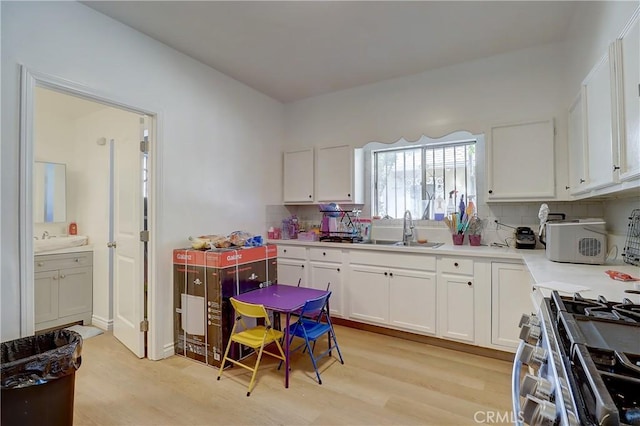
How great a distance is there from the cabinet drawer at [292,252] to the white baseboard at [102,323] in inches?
77.4

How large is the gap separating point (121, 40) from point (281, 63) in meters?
1.34

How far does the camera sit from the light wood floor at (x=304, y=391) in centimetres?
185

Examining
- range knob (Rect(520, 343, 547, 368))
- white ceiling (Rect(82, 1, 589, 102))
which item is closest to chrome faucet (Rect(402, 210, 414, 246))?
white ceiling (Rect(82, 1, 589, 102))

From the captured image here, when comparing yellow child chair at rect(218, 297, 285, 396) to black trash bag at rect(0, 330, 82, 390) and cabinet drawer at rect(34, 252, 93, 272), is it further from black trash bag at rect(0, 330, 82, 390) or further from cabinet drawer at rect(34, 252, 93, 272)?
cabinet drawer at rect(34, 252, 93, 272)

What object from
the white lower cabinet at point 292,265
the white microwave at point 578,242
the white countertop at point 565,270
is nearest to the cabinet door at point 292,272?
the white lower cabinet at point 292,265

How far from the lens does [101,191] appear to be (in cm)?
341

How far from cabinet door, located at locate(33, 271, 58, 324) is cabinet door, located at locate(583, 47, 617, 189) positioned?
468cm

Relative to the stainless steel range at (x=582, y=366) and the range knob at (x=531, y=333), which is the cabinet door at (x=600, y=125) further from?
the range knob at (x=531, y=333)

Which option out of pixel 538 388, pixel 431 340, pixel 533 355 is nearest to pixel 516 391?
pixel 533 355

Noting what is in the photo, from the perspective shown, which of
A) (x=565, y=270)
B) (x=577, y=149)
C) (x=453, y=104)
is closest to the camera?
(x=565, y=270)

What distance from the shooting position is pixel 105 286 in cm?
332

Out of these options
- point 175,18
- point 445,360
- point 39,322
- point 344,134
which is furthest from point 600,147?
point 39,322

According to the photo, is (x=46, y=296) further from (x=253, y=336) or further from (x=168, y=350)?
(x=253, y=336)

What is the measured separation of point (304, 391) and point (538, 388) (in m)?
1.71
